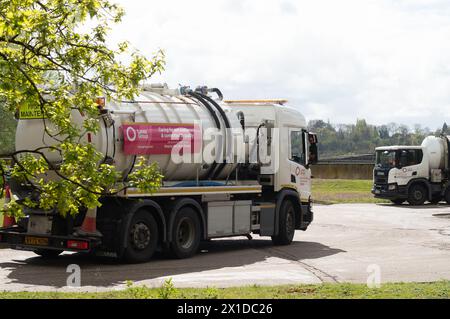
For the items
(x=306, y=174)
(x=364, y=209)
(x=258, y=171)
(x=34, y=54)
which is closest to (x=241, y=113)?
(x=258, y=171)

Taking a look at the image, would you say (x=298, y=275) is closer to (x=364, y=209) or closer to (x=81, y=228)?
(x=81, y=228)

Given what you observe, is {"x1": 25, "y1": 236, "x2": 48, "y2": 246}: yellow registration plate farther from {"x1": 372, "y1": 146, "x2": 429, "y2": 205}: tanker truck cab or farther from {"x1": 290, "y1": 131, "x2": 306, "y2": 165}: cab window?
{"x1": 372, "y1": 146, "x2": 429, "y2": 205}: tanker truck cab

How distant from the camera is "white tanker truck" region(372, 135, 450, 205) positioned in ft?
134

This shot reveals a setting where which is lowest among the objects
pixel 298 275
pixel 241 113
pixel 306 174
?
pixel 298 275

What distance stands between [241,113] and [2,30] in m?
12.1

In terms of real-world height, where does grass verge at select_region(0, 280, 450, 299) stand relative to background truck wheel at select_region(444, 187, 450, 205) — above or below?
below

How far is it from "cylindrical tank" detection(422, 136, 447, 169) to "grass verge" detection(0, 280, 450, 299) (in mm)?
30251

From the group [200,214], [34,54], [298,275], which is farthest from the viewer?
[200,214]

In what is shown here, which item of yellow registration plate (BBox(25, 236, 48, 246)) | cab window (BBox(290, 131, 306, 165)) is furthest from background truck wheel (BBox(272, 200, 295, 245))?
yellow registration plate (BBox(25, 236, 48, 246))

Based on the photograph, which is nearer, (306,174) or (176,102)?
(176,102)

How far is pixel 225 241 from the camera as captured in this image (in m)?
21.9

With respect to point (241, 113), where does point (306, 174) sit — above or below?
below

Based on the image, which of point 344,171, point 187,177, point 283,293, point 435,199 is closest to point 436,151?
point 435,199

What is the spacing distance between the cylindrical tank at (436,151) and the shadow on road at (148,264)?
22588 mm
